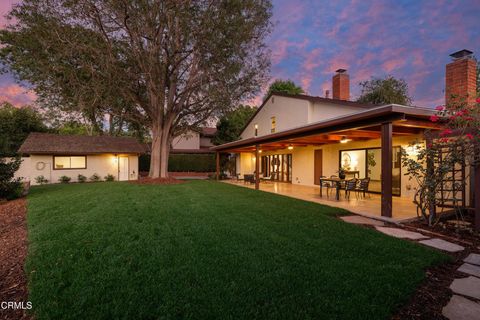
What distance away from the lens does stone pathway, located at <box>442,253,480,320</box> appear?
2.34m

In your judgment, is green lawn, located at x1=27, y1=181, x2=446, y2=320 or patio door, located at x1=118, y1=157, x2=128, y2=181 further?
patio door, located at x1=118, y1=157, x2=128, y2=181

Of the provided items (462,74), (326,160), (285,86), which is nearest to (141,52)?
(326,160)

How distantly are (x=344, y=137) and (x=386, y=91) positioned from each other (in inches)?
840

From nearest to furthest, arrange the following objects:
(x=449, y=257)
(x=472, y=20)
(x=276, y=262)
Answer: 1. (x=276, y=262)
2. (x=449, y=257)
3. (x=472, y=20)

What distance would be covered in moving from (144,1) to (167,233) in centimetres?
1091

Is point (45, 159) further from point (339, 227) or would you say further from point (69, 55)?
point (339, 227)

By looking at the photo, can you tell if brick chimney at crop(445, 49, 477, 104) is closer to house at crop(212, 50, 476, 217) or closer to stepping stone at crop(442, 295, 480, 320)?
house at crop(212, 50, 476, 217)

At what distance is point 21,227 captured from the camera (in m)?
5.78

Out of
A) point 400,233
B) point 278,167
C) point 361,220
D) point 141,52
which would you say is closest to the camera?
point 400,233

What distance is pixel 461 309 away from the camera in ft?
7.95

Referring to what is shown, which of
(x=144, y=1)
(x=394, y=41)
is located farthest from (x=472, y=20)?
(x=144, y=1)

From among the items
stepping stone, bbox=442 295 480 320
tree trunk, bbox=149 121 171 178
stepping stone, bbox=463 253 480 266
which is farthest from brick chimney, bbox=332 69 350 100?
stepping stone, bbox=442 295 480 320

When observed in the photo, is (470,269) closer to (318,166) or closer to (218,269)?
(218,269)

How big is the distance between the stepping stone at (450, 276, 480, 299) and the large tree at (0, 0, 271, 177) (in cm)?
1220
